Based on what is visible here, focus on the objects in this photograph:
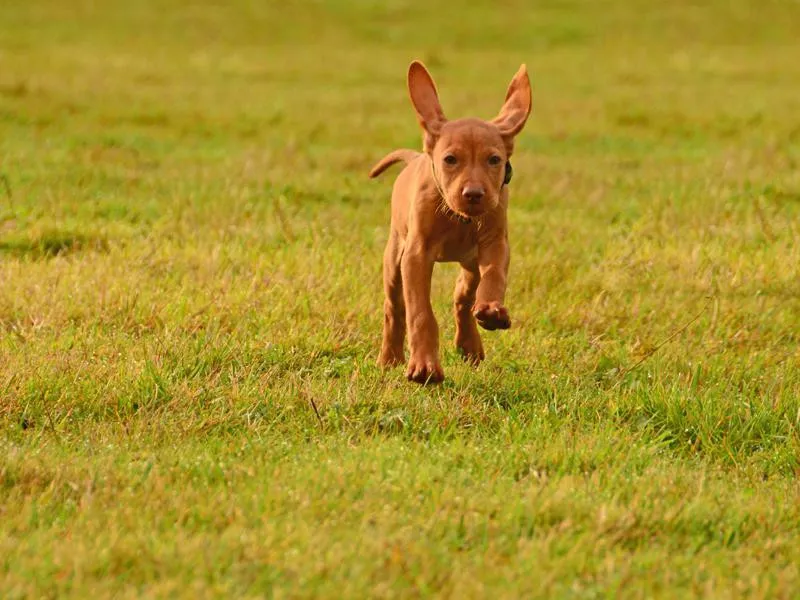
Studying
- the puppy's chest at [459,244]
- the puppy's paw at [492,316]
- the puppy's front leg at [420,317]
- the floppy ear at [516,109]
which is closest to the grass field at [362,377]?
the puppy's front leg at [420,317]

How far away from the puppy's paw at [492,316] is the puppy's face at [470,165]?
0.36 meters

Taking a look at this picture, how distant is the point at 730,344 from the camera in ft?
21.1

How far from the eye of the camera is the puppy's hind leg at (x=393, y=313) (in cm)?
580

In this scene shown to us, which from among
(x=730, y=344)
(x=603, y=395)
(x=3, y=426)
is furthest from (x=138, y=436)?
(x=730, y=344)

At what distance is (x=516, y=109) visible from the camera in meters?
5.50

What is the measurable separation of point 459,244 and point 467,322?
0.53 meters

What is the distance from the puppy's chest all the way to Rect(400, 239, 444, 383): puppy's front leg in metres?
0.09

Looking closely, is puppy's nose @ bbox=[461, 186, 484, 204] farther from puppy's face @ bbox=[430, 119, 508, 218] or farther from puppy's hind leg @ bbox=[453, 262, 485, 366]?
puppy's hind leg @ bbox=[453, 262, 485, 366]

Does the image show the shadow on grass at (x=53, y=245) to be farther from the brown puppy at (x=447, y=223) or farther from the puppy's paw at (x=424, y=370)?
the puppy's paw at (x=424, y=370)

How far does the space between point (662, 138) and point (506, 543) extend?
996cm

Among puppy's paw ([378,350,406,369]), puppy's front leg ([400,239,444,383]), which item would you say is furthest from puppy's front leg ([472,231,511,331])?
puppy's paw ([378,350,406,369])

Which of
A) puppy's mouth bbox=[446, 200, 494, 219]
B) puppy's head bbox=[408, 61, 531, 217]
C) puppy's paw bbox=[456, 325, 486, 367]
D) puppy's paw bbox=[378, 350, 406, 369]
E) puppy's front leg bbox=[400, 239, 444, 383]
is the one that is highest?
puppy's head bbox=[408, 61, 531, 217]

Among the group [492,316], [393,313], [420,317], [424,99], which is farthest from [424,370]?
[424,99]

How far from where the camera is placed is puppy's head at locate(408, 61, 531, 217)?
4.98 m
